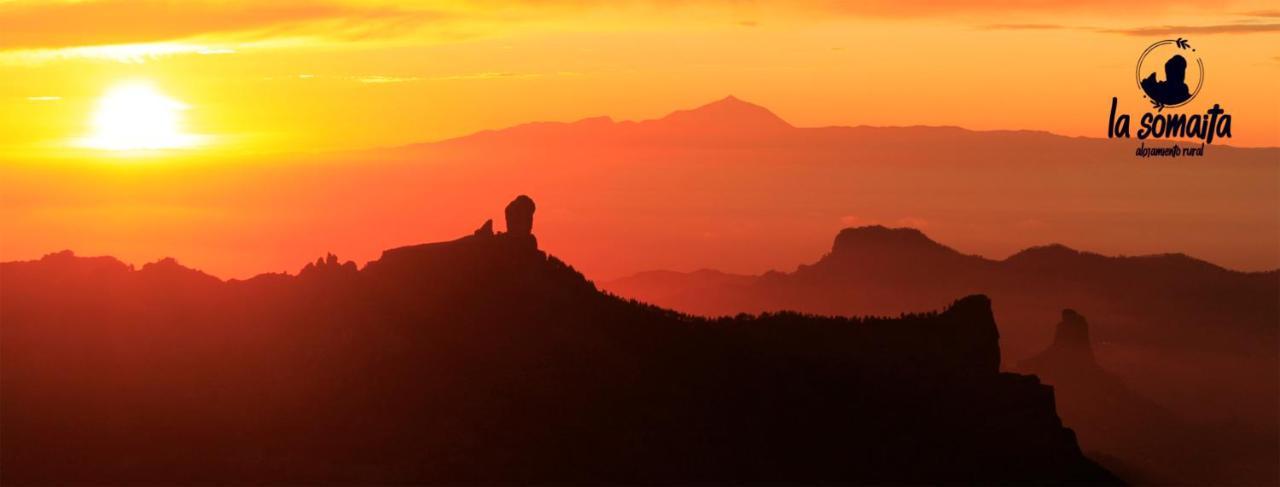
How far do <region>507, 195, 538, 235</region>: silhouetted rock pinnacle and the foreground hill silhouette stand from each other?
1.01 ft

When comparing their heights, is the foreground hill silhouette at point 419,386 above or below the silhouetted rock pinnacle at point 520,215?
below

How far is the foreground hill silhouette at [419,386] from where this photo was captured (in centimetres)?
14712

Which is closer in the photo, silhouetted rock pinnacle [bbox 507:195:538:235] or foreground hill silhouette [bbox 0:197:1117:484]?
foreground hill silhouette [bbox 0:197:1117:484]

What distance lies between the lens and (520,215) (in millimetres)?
163500

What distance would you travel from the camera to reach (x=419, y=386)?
15600 centimetres

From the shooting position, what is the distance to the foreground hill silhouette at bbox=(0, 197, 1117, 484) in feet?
483

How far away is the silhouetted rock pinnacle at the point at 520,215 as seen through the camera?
16175cm

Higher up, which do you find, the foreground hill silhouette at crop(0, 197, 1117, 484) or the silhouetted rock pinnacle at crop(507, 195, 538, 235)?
the silhouetted rock pinnacle at crop(507, 195, 538, 235)

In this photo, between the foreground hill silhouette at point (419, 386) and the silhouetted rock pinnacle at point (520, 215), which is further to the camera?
the silhouetted rock pinnacle at point (520, 215)

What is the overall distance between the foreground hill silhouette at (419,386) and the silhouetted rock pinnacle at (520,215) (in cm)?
31

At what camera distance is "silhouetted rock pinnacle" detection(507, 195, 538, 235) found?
531ft

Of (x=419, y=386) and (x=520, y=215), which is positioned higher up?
(x=520, y=215)

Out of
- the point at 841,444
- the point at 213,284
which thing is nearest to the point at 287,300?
the point at 213,284

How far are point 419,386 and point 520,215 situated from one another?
17.7 meters
